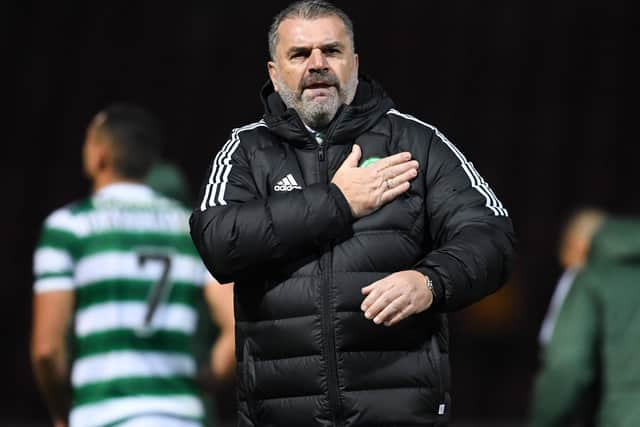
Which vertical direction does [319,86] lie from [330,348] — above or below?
above

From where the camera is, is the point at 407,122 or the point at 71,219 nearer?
the point at 407,122

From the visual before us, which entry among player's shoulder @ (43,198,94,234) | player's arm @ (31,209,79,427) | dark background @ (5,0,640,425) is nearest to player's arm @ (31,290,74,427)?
player's arm @ (31,209,79,427)

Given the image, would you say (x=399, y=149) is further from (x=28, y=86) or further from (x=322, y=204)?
(x=28, y=86)

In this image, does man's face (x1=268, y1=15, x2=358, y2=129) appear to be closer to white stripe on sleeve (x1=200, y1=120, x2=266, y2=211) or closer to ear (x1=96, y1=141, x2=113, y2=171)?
white stripe on sleeve (x1=200, y1=120, x2=266, y2=211)

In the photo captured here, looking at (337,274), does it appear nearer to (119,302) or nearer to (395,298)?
(395,298)

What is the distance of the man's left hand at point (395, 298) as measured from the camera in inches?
113

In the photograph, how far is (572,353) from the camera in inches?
191

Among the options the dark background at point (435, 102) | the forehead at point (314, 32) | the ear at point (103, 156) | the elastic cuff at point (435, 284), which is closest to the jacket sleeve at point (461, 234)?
the elastic cuff at point (435, 284)

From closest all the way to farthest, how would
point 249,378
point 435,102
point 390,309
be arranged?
point 390,309 < point 249,378 < point 435,102

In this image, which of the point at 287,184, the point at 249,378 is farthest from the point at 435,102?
the point at 249,378

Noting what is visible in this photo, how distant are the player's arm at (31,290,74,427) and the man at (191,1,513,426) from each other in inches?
46.4

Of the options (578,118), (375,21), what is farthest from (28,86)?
(578,118)

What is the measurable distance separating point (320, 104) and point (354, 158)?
0.53ft

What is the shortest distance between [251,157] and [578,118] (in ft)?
22.4
